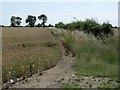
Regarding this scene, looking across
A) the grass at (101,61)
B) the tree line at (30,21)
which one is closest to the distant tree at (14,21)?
the tree line at (30,21)

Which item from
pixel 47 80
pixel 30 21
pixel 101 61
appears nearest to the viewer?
pixel 47 80

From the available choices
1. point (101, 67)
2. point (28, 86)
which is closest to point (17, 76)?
point (28, 86)

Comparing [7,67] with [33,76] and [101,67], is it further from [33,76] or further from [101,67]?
[101,67]

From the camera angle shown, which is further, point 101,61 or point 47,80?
point 101,61

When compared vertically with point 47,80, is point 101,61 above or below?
above

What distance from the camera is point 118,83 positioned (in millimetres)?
8539

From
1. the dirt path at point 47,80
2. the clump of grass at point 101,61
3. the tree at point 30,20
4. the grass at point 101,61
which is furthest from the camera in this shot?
the tree at point 30,20

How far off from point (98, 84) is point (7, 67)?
3168 mm

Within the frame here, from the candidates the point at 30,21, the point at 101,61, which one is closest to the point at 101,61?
the point at 101,61

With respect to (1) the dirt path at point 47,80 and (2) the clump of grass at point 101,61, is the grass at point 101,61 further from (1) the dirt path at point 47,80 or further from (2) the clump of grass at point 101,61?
(1) the dirt path at point 47,80

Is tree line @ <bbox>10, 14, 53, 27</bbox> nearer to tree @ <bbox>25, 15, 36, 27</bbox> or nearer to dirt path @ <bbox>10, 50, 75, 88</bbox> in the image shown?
tree @ <bbox>25, 15, 36, 27</bbox>

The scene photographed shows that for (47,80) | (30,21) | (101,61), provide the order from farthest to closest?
(30,21), (101,61), (47,80)

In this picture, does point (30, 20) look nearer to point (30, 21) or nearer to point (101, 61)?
point (30, 21)

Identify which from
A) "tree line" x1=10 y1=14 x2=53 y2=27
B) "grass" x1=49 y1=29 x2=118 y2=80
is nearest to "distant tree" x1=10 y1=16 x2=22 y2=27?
"tree line" x1=10 y1=14 x2=53 y2=27
